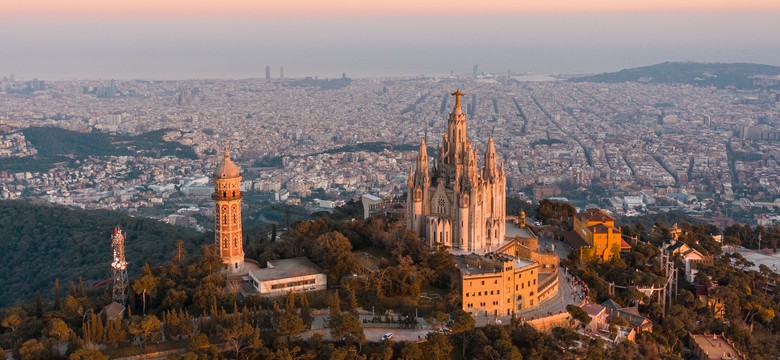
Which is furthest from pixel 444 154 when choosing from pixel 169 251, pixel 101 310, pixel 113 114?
pixel 113 114

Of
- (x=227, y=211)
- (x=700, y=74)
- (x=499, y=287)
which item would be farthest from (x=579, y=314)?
(x=700, y=74)

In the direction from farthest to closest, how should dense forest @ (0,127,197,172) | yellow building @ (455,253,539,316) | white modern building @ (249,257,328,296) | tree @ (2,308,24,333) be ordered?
dense forest @ (0,127,197,172) → white modern building @ (249,257,328,296) → yellow building @ (455,253,539,316) → tree @ (2,308,24,333)

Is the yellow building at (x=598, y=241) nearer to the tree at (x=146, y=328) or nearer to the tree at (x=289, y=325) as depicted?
the tree at (x=289, y=325)

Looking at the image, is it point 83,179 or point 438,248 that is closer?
point 438,248

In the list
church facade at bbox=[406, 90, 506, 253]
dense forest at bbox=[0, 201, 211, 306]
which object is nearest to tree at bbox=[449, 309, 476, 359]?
church facade at bbox=[406, 90, 506, 253]

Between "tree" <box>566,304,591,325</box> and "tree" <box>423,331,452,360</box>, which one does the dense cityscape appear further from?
"tree" <box>423,331,452,360</box>

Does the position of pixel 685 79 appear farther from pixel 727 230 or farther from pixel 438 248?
pixel 438 248
